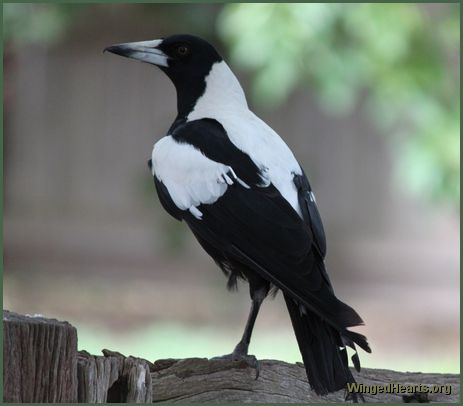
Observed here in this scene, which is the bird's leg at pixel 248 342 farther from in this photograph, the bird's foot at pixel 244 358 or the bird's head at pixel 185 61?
the bird's head at pixel 185 61

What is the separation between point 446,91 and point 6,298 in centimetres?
402

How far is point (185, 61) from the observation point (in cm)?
408

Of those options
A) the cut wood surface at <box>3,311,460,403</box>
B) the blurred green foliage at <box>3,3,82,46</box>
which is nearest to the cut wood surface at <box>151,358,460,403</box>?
the cut wood surface at <box>3,311,460,403</box>

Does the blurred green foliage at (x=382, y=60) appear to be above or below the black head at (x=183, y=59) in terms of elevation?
above

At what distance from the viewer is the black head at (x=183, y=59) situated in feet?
13.1

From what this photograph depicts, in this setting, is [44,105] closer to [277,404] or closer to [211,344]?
[211,344]

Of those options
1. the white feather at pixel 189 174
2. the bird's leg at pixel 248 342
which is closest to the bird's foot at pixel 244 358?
the bird's leg at pixel 248 342

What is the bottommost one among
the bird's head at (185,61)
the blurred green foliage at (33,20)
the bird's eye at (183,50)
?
the bird's head at (185,61)

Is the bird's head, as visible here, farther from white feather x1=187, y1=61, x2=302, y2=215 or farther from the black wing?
the black wing

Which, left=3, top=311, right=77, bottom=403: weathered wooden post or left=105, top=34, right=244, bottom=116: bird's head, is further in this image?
left=105, top=34, right=244, bottom=116: bird's head

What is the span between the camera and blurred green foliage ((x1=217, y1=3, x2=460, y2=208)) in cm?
685

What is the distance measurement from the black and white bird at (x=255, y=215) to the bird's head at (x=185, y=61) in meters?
0.06

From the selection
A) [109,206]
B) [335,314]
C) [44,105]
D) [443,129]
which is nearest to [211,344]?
[443,129]

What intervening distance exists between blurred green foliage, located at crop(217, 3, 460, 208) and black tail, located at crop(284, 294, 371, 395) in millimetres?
3777
